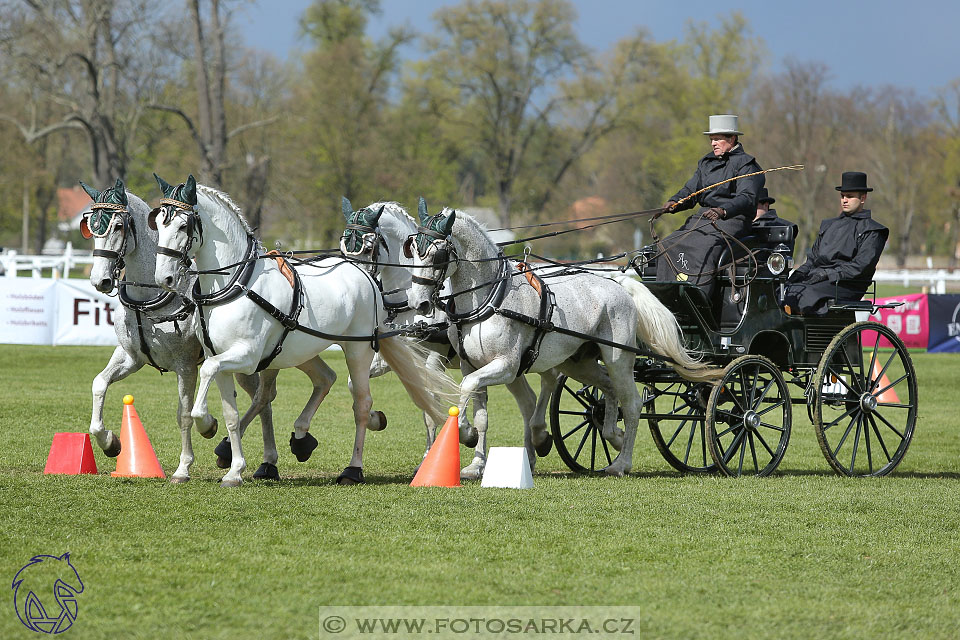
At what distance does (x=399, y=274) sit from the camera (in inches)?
363

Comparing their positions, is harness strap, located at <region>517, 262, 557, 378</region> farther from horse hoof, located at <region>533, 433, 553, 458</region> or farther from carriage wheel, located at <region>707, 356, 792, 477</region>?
carriage wheel, located at <region>707, 356, 792, 477</region>

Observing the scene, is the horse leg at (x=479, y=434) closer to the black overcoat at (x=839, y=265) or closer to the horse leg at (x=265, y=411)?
the horse leg at (x=265, y=411)

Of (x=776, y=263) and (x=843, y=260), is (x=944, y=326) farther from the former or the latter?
(x=776, y=263)

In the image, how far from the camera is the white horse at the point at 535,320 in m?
8.05

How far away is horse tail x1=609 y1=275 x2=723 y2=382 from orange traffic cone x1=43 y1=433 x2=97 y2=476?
14.3 ft

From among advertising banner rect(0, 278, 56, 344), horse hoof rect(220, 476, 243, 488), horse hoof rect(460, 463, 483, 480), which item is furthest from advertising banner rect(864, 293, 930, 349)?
horse hoof rect(220, 476, 243, 488)

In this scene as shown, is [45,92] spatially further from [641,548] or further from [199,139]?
[641,548]

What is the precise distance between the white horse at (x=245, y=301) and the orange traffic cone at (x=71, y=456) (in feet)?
4.50

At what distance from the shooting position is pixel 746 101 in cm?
5097

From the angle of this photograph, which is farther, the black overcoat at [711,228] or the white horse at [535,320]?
the black overcoat at [711,228]

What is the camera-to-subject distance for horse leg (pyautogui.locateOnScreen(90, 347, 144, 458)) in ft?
25.8

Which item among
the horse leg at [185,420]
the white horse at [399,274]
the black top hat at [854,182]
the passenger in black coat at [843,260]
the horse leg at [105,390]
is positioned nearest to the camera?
the horse leg at [185,420]

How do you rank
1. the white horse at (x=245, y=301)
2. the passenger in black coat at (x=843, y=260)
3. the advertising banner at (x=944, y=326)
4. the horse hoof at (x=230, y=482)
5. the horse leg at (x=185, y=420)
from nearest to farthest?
the white horse at (x=245, y=301) → the horse hoof at (x=230, y=482) → the horse leg at (x=185, y=420) → the passenger in black coat at (x=843, y=260) → the advertising banner at (x=944, y=326)

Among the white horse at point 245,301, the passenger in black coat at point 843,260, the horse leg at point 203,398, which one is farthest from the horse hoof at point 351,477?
the passenger in black coat at point 843,260
